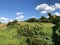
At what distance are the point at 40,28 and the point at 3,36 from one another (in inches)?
171

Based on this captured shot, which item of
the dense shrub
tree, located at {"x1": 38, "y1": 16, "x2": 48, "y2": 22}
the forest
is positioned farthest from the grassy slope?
tree, located at {"x1": 38, "y1": 16, "x2": 48, "y2": 22}

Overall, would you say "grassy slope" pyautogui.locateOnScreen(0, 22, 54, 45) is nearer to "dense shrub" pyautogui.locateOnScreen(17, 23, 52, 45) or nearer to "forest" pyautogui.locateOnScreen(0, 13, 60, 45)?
"forest" pyautogui.locateOnScreen(0, 13, 60, 45)

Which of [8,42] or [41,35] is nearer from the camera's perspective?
[8,42]

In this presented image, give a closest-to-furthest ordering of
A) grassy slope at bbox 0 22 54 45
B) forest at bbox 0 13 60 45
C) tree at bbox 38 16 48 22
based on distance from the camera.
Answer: grassy slope at bbox 0 22 54 45 → forest at bbox 0 13 60 45 → tree at bbox 38 16 48 22

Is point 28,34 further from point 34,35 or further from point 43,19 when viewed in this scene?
point 43,19

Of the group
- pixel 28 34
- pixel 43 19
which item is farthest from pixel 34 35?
pixel 43 19

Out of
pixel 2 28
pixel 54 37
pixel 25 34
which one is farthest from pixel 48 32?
pixel 2 28

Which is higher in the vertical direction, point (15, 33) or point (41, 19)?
point (41, 19)

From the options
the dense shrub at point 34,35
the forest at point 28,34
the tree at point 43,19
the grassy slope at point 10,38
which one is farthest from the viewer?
the tree at point 43,19

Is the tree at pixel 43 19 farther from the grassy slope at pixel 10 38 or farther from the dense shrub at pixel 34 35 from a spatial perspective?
the grassy slope at pixel 10 38

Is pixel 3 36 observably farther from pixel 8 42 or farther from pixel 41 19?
pixel 41 19

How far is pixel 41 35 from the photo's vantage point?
53.8ft

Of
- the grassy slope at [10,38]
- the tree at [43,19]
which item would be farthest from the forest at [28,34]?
the tree at [43,19]

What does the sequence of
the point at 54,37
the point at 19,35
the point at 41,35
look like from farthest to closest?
the point at 54,37
the point at 41,35
the point at 19,35
